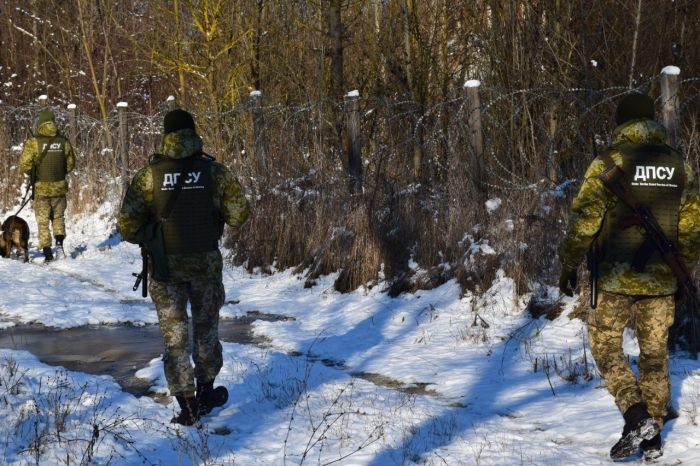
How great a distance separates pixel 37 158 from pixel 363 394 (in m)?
7.75

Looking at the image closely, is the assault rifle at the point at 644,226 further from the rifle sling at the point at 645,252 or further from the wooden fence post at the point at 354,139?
the wooden fence post at the point at 354,139

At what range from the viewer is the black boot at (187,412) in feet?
15.3

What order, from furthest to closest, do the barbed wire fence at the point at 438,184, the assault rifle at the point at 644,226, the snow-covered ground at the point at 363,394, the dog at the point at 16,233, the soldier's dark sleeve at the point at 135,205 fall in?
the dog at the point at 16,233
the barbed wire fence at the point at 438,184
the soldier's dark sleeve at the point at 135,205
the snow-covered ground at the point at 363,394
the assault rifle at the point at 644,226

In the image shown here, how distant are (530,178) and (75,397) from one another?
5282mm

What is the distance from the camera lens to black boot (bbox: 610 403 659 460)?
12.9 feet

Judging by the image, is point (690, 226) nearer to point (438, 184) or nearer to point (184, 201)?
point (184, 201)

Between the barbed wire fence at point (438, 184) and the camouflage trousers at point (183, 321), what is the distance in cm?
338

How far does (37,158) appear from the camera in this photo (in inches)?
441

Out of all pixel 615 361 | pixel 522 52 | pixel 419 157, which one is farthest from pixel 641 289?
pixel 419 157

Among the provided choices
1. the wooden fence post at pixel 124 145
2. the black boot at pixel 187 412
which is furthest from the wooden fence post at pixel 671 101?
the wooden fence post at pixel 124 145

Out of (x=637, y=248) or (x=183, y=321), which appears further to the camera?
(x=183, y=321)

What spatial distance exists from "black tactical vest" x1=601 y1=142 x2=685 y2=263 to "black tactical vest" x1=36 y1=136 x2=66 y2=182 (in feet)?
30.3

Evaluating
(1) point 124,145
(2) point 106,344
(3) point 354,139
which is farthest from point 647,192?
(1) point 124,145

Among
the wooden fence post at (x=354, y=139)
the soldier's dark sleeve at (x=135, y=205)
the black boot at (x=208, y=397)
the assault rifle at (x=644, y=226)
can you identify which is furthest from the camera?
the wooden fence post at (x=354, y=139)
